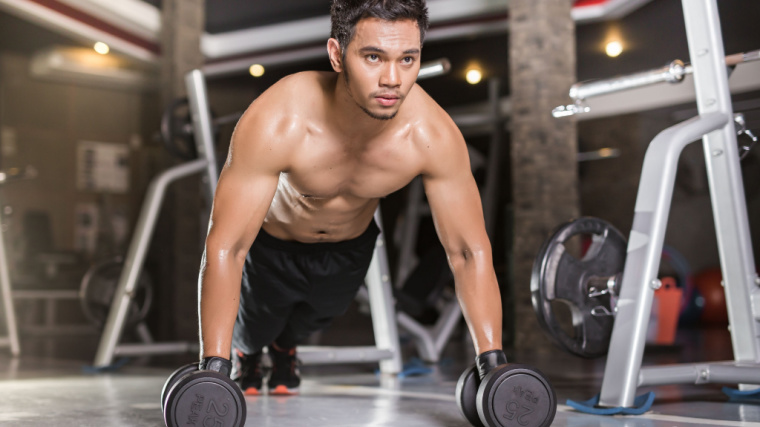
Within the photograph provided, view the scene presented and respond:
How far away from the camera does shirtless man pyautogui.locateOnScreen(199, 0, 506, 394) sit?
1.33m

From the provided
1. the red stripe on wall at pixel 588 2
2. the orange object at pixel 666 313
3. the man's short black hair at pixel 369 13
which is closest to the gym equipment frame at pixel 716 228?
the man's short black hair at pixel 369 13

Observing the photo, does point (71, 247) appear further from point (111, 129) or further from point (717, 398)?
point (717, 398)

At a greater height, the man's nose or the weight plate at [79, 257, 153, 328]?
the man's nose

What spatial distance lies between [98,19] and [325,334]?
3.09m

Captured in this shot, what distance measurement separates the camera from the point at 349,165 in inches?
61.1

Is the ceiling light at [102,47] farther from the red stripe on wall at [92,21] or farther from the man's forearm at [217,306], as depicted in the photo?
the man's forearm at [217,306]

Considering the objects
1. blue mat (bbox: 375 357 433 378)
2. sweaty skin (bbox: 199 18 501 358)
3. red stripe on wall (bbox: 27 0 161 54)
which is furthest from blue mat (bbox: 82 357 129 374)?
red stripe on wall (bbox: 27 0 161 54)

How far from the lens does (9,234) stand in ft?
20.3

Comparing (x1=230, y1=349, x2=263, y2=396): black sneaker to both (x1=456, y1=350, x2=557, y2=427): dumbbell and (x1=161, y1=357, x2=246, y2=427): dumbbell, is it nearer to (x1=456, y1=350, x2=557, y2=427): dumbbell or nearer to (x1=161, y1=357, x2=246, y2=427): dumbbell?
(x1=161, y1=357, x2=246, y2=427): dumbbell

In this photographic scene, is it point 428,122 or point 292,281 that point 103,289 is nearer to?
point 292,281

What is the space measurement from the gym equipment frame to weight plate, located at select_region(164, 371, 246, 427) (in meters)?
0.90

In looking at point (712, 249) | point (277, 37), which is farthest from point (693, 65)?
point (712, 249)

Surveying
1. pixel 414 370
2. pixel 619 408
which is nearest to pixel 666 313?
pixel 414 370

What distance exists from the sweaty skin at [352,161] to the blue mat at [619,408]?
13.6 inches
